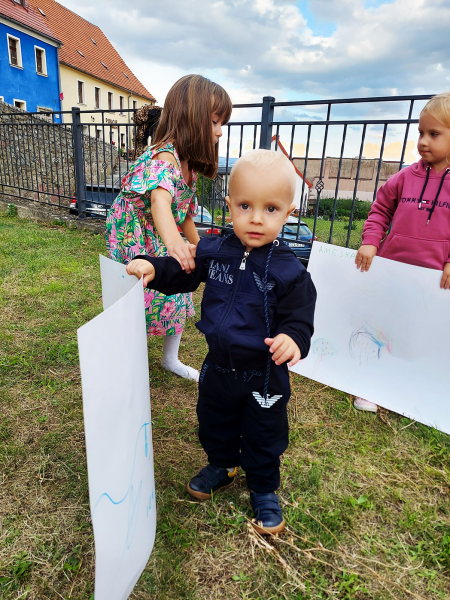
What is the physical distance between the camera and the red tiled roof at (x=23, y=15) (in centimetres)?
2107

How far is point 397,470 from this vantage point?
1.67 metres

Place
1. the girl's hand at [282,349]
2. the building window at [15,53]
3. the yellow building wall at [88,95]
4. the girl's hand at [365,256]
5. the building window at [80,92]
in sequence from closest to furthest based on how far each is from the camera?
the girl's hand at [282,349], the girl's hand at [365,256], the building window at [15,53], the yellow building wall at [88,95], the building window at [80,92]

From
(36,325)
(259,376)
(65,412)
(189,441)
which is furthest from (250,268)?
(36,325)

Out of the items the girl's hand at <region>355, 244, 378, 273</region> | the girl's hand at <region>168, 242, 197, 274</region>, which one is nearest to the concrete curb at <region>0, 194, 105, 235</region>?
the girl's hand at <region>355, 244, 378, 273</region>

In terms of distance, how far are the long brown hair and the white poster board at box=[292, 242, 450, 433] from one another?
3.03 ft

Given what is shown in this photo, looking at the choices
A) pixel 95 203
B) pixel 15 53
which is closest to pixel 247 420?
Answer: pixel 95 203

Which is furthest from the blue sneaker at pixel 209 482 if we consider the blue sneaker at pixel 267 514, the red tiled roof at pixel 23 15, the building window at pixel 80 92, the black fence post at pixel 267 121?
the building window at pixel 80 92

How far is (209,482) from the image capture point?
1.50 metres

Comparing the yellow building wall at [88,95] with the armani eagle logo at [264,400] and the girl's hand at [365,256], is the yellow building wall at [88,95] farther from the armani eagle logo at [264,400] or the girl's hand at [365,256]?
the armani eagle logo at [264,400]

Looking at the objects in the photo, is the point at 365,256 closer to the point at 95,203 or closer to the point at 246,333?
the point at 246,333

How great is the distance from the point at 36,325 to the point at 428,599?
8.66 ft

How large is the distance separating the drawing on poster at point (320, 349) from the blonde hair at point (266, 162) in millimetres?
1320

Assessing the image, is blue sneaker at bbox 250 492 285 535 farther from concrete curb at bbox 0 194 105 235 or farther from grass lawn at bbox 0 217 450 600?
concrete curb at bbox 0 194 105 235

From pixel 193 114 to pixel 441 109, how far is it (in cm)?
104
